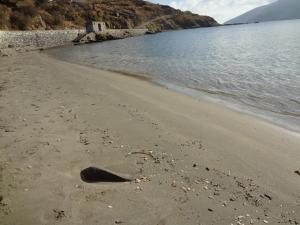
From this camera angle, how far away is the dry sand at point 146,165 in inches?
211

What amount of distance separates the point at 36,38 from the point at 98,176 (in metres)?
61.7

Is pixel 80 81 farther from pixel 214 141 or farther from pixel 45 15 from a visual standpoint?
pixel 45 15

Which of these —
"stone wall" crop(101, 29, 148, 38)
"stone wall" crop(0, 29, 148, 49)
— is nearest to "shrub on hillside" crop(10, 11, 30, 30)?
"stone wall" crop(0, 29, 148, 49)

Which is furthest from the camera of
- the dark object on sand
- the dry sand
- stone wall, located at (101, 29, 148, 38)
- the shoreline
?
stone wall, located at (101, 29, 148, 38)

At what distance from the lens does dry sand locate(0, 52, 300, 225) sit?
537 centimetres

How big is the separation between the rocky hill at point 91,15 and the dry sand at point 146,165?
214ft

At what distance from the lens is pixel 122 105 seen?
1238cm

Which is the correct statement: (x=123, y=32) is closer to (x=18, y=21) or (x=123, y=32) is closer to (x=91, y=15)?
(x=91, y=15)

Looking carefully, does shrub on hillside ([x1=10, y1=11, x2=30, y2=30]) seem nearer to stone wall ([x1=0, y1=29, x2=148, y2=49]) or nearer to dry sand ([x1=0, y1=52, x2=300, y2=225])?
stone wall ([x1=0, y1=29, x2=148, y2=49])

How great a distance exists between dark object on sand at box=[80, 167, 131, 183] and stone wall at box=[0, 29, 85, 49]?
171 ft

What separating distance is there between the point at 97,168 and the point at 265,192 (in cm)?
316

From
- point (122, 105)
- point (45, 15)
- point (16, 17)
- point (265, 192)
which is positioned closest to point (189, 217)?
point (265, 192)

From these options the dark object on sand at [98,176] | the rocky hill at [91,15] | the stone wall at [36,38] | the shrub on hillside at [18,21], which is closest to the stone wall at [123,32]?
the rocky hill at [91,15]

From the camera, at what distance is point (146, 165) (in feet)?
23.1
